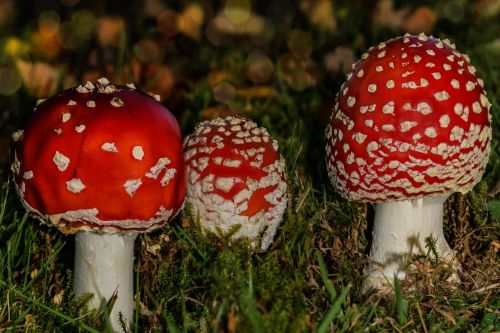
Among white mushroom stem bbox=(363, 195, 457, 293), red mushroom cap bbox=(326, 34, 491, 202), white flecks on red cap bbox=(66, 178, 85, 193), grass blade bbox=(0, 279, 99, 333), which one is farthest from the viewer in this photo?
white mushroom stem bbox=(363, 195, 457, 293)

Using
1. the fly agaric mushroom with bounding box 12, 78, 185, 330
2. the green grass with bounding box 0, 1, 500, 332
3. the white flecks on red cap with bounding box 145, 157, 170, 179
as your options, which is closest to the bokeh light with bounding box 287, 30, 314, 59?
the green grass with bounding box 0, 1, 500, 332

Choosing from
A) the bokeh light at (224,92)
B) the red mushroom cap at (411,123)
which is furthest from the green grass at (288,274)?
the bokeh light at (224,92)

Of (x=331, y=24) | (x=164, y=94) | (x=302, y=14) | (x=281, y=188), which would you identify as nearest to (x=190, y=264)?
(x=281, y=188)

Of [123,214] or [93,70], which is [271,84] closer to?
[93,70]

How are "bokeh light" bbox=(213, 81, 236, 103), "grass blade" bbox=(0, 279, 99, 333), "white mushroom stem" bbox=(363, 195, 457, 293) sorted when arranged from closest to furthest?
"grass blade" bbox=(0, 279, 99, 333)
"white mushroom stem" bbox=(363, 195, 457, 293)
"bokeh light" bbox=(213, 81, 236, 103)

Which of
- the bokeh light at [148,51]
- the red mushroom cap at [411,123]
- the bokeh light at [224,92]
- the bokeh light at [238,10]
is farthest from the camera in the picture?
the bokeh light at [238,10]

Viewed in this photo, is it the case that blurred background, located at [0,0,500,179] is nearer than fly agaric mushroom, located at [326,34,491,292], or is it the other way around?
fly agaric mushroom, located at [326,34,491,292]

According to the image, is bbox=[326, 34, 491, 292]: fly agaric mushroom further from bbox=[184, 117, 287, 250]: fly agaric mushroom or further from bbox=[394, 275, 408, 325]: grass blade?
bbox=[184, 117, 287, 250]: fly agaric mushroom

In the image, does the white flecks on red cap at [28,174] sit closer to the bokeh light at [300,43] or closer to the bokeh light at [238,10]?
the bokeh light at [300,43]
